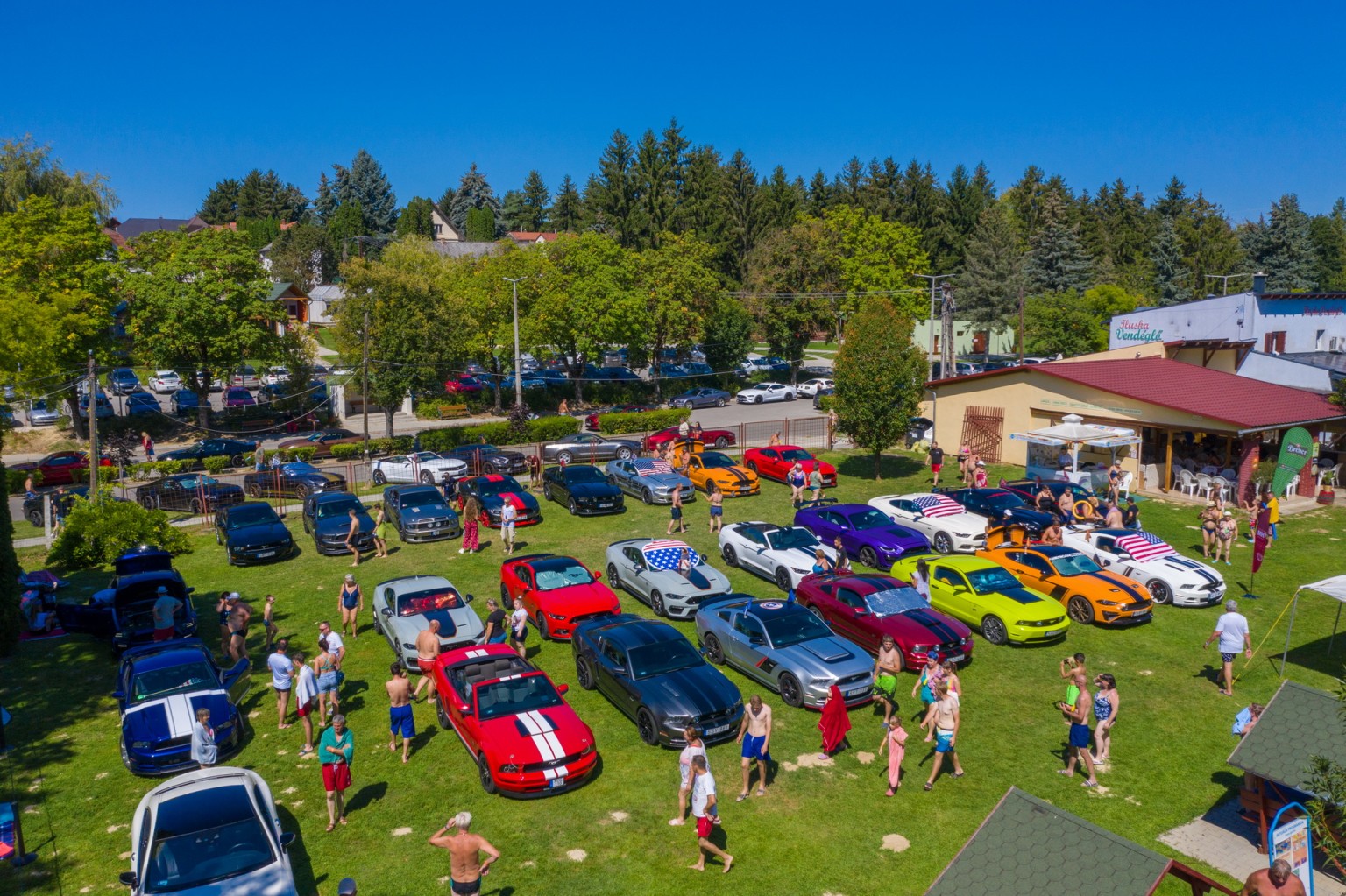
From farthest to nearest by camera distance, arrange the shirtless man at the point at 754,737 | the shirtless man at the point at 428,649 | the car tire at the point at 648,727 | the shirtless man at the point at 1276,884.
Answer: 1. the shirtless man at the point at 428,649
2. the car tire at the point at 648,727
3. the shirtless man at the point at 754,737
4. the shirtless man at the point at 1276,884

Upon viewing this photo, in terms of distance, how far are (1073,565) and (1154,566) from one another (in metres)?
2.40

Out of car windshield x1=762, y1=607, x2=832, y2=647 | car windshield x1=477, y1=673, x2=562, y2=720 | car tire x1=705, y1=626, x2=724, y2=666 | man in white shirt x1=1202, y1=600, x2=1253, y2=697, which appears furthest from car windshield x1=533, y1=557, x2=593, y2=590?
man in white shirt x1=1202, y1=600, x2=1253, y2=697

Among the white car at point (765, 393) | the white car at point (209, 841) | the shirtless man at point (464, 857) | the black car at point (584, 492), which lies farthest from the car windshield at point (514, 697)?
the white car at point (765, 393)

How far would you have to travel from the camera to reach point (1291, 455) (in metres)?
25.0

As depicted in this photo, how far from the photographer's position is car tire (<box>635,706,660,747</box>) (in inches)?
533

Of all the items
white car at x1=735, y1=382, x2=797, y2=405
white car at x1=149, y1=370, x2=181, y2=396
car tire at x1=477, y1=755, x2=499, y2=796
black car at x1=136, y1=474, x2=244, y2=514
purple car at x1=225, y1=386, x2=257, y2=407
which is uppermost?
white car at x1=149, y1=370, x2=181, y2=396

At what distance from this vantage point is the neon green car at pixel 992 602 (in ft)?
58.0

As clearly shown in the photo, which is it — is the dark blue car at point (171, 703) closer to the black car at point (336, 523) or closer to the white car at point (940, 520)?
the black car at point (336, 523)

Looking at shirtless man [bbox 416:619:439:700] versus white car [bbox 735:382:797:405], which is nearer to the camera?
shirtless man [bbox 416:619:439:700]

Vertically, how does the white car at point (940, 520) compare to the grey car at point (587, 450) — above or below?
below

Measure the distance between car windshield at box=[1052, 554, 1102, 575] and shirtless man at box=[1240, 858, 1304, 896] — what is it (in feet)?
40.6

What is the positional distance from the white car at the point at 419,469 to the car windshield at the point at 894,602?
65.1 ft

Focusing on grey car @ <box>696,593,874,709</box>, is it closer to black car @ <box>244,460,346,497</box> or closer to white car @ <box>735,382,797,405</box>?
black car @ <box>244,460,346,497</box>

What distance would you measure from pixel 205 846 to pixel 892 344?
26753mm
